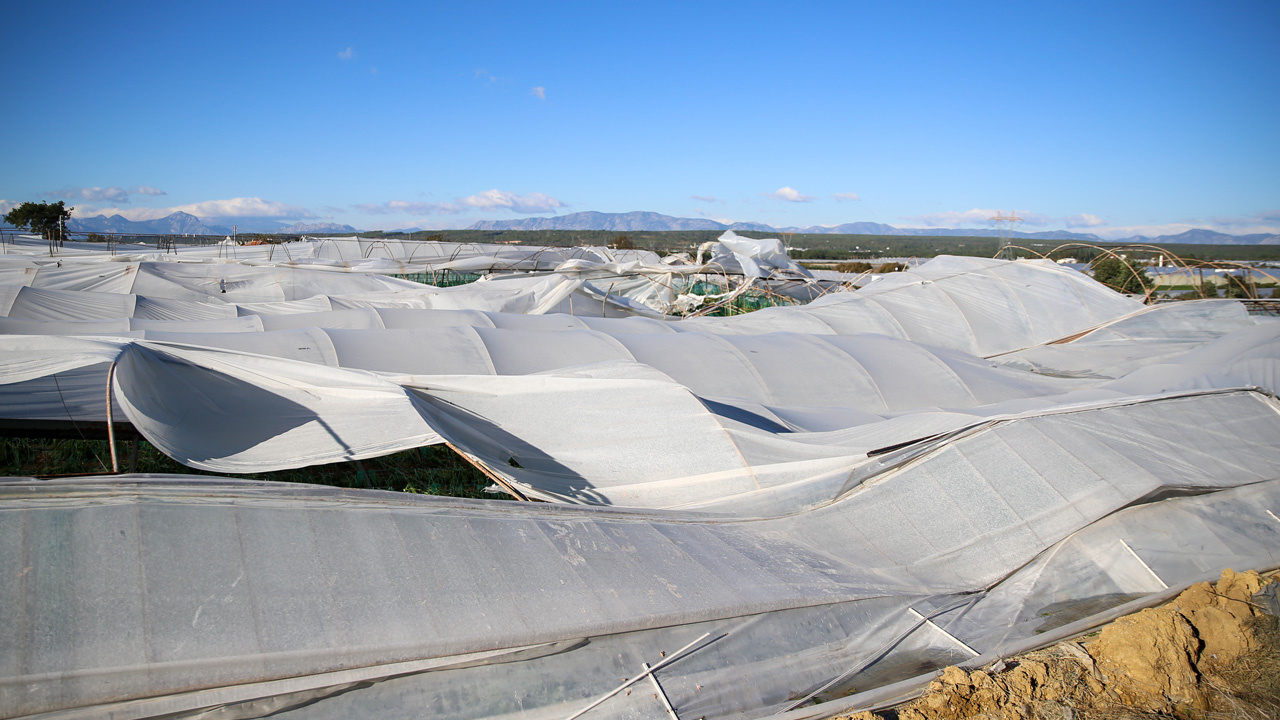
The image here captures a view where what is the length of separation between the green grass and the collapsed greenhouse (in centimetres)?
81

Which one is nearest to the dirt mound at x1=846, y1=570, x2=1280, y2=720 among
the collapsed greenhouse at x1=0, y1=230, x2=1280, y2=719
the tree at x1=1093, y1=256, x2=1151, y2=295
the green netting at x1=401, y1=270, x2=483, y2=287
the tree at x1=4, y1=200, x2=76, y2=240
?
the collapsed greenhouse at x1=0, y1=230, x2=1280, y2=719

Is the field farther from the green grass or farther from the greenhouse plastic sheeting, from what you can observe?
the greenhouse plastic sheeting

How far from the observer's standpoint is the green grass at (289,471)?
8.20 metres

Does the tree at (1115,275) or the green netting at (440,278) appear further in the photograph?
the green netting at (440,278)

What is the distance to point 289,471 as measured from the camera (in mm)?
8414

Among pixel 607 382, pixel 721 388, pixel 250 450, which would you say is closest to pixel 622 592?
pixel 607 382

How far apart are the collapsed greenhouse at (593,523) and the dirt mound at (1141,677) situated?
275mm

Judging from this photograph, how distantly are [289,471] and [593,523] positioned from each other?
482 cm

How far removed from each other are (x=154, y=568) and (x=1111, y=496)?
6.41 metres

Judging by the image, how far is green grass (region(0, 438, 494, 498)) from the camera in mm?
8203

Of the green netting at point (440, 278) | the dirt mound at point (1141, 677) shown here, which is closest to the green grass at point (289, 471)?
the dirt mound at point (1141, 677)

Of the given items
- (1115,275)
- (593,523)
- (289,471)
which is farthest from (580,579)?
(1115,275)

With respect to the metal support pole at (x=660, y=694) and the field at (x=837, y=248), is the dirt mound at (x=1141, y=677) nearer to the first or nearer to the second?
the metal support pole at (x=660, y=694)

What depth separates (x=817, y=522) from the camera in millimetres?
6039
